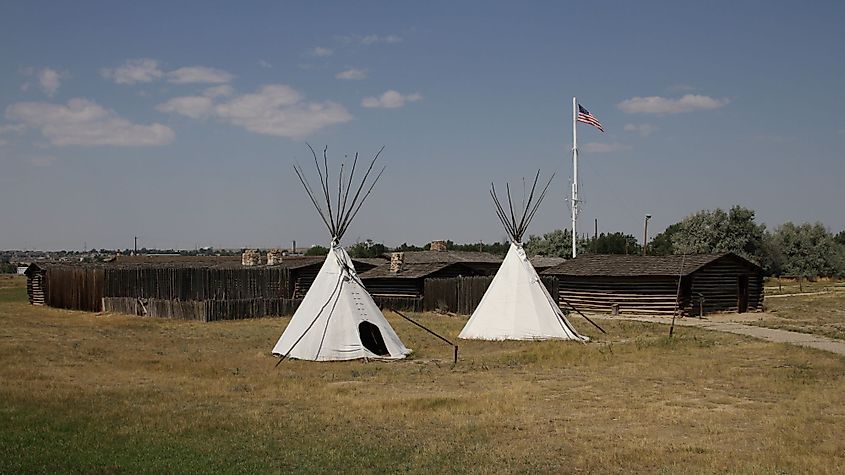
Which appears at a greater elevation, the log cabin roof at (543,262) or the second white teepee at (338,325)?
the log cabin roof at (543,262)

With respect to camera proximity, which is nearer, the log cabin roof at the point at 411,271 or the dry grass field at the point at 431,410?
the dry grass field at the point at 431,410

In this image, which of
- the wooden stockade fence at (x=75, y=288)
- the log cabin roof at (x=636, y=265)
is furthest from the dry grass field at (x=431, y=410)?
the wooden stockade fence at (x=75, y=288)

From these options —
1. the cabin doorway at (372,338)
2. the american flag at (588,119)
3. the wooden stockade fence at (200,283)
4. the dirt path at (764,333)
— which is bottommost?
the dirt path at (764,333)

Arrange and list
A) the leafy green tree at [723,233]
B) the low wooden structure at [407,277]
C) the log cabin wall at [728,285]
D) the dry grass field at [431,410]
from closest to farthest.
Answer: the dry grass field at [431,410] → the log cabin wall at [728,285] → the low wooden structure at [407,277] → the leafy green tree at [723,233]

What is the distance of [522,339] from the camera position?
26.5 meters

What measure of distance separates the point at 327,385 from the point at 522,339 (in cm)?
1097

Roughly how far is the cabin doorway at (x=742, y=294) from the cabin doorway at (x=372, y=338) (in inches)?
938

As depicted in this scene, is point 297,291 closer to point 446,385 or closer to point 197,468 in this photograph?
point 446,385

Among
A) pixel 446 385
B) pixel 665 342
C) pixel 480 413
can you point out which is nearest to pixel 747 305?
pixel 665 342

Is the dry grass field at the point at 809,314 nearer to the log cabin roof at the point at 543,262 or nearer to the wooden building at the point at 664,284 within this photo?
the wooden building at the point at 664,284

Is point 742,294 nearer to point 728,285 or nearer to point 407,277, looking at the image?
point 728,285

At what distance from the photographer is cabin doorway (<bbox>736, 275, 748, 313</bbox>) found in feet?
132

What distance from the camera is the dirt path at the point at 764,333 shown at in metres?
23.7

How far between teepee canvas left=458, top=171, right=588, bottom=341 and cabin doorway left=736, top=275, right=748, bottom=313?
53.5 feet
